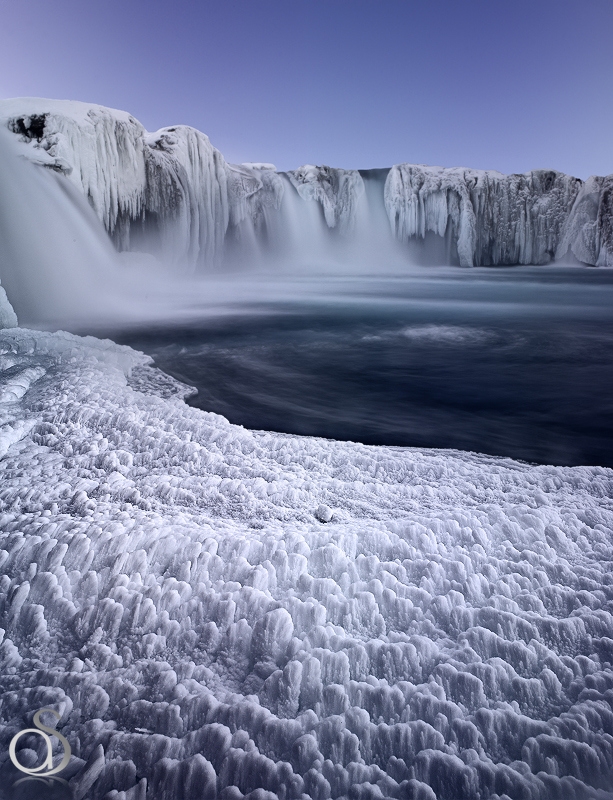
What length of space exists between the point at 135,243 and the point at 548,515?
6.02m

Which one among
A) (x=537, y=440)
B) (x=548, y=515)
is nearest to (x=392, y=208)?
(x=537, y=440)

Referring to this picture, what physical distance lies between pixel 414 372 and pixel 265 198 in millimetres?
7240

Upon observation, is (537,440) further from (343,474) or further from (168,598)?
(168,598)

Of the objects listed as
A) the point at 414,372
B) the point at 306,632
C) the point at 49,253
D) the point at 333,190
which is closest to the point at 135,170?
the point at 49,253

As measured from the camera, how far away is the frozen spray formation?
4.98 meters

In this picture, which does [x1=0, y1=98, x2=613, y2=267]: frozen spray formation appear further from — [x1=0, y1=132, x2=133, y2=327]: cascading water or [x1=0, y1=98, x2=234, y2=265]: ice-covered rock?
[x1=0, y1=132, x2=133, y2=327]: cascading water

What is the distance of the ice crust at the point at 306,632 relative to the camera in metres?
0.51

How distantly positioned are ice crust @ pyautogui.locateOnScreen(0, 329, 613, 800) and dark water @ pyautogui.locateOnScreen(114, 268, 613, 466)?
593mm

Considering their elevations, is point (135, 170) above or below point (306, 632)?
above

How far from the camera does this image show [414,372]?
7.72 ft

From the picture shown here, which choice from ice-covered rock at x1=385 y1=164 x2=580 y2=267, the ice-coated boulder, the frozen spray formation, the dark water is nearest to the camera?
the dark water
